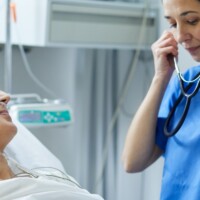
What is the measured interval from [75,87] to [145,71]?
1.31 feet

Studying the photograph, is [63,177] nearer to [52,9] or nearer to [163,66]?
[163,66]

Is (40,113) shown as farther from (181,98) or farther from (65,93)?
(181,98)

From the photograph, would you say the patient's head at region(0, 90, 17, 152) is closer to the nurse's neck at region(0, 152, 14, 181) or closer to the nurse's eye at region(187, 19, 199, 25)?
the nurse's neck at region(0, 152, 14, 181)

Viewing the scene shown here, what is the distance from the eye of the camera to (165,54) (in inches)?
61.6

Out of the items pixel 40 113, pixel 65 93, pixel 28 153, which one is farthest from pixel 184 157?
pixel 65 93

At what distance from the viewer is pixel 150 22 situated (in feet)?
7.58

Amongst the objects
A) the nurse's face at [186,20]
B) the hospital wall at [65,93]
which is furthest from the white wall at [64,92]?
the nurse's face at [186,20]

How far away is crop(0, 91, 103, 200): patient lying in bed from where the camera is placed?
126cm

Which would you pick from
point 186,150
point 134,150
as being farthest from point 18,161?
point 186,150

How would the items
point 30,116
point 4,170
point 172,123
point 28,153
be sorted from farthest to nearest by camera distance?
1. point 30,116
2. point 28,153
3. point 172,123
4. point 4,170

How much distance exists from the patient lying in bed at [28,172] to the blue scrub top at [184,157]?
24cm

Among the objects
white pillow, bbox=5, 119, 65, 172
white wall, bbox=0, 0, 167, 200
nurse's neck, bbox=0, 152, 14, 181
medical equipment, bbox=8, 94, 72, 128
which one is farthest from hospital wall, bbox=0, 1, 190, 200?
nurse's neck, bbox=0, 152, 14, 181

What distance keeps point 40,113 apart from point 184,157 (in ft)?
2.58

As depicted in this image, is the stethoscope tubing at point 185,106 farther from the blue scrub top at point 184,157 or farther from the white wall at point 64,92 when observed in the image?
the white wall at point 64,92
